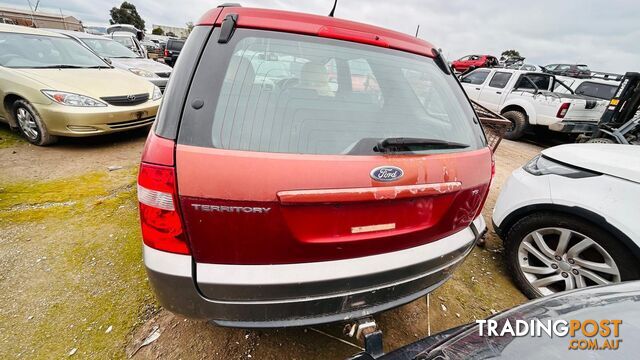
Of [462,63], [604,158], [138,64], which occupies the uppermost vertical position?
[462,63]

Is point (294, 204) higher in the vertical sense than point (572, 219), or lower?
higher

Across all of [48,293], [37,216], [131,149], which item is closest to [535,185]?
[48,293]

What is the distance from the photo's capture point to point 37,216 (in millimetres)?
2686

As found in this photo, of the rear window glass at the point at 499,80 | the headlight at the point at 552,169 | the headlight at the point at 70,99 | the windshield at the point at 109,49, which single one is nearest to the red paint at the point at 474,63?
the rear window glass at the point at 499,80

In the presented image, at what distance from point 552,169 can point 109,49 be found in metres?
10.0

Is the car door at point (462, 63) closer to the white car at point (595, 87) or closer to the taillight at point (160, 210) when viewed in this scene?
the white car at point (595, 87)

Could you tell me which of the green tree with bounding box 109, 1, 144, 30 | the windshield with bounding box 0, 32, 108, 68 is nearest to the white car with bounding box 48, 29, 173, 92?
the windshield with bounding box 0, 32, 108, 68

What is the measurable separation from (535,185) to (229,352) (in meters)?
2.42

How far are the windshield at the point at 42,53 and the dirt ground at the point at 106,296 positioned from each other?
1.92 meters

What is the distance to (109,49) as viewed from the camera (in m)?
7.81

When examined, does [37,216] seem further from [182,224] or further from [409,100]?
[409,100]

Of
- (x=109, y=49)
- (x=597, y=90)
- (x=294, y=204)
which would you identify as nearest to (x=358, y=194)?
(x=294, y=204)

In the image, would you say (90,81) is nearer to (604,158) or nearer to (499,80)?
(604,158)

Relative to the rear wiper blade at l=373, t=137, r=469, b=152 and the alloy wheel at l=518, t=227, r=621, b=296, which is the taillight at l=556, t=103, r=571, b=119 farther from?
the rear wiper blade at l=373, t=137, r=469, b=152
